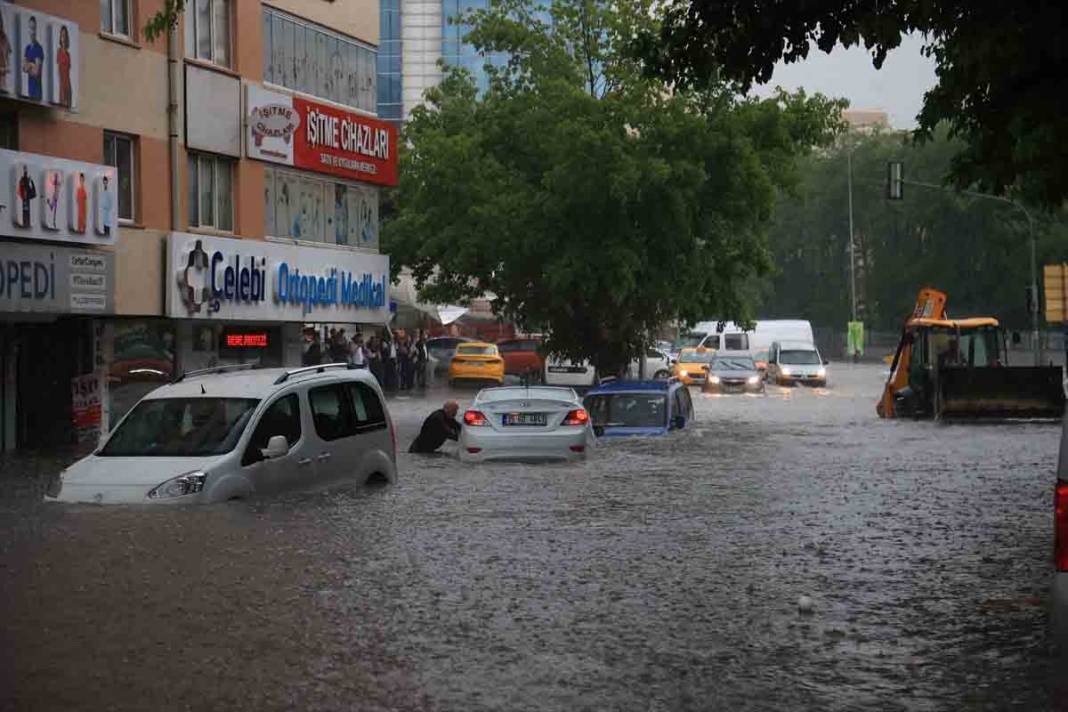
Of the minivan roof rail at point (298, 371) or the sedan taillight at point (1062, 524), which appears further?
Result: the minivan roof rail at point (298, 371)

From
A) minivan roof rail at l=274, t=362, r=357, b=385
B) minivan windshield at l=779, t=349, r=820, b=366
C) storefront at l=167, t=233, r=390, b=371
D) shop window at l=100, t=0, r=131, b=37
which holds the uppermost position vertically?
shop window at l=100, t=0, r=131, b=37

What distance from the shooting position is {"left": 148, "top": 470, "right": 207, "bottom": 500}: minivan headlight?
15523mm

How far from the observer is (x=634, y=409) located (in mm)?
30969

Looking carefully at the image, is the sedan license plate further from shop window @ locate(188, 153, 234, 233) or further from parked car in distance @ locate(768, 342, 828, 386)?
parked car in distance @ locate(768, 342, 828, 386)

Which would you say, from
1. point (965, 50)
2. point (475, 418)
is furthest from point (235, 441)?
point (475, 418)

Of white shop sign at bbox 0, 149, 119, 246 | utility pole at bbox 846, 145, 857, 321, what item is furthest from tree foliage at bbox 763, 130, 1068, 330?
white shop sign at bbox 0, 149, 119, 246

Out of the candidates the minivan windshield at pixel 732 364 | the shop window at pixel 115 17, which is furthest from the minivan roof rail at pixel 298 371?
the minivan windshield at pixel 732 364

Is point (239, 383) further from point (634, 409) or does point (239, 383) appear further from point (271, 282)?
point (271, 282)

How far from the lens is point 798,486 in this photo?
23.1m

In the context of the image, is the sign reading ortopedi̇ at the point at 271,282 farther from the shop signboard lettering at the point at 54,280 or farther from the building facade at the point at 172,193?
the shop signboard lettering at the point at 54,280

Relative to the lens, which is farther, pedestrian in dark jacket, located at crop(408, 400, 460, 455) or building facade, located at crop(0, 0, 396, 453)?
building facade, located at crop(0, 0, 396, 453)

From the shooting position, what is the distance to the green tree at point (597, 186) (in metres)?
43.8

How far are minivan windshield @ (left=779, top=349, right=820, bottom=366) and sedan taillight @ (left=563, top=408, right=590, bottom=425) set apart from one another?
44282 millimetres

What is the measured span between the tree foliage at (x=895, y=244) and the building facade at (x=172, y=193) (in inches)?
2249
